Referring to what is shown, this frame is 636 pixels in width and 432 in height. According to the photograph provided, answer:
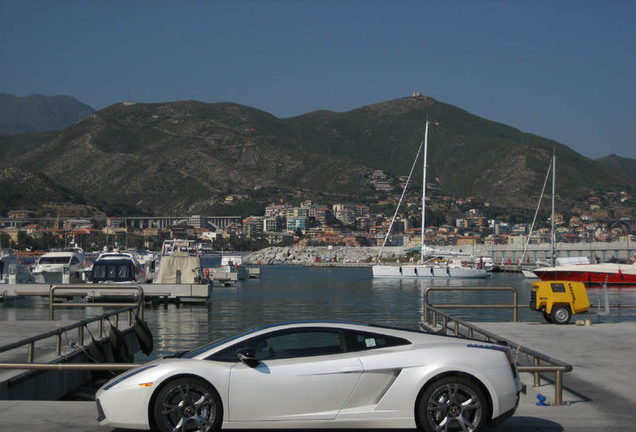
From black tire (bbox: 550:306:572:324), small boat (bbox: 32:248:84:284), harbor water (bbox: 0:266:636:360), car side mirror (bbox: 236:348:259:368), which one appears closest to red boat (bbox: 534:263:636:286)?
harbor water (bbox: 0:266:636:360)

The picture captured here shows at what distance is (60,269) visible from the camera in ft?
193

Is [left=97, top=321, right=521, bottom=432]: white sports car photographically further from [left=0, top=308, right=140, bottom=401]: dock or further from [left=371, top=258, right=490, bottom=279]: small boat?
[left=371, top=258, right=490, bottom=279]: small boat

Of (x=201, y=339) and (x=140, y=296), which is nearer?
(x=140, y=296)

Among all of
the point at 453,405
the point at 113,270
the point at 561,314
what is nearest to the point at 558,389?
the point at 453,405

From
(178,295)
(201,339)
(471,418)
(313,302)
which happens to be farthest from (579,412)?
(313,302)

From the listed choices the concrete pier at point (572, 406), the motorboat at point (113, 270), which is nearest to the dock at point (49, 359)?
the concrete pier at point (572, 406)

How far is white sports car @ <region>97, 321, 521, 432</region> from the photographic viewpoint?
8.98 m

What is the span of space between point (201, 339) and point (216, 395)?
733 inches

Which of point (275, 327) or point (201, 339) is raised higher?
point (275, 327)

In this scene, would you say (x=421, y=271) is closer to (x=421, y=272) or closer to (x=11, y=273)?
(x=421, y=272)

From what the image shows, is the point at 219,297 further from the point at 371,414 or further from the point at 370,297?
the point at 371,414

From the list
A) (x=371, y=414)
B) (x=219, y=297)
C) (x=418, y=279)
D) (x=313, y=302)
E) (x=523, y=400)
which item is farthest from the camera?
(x=418, y=279)

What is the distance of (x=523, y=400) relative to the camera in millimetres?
11656

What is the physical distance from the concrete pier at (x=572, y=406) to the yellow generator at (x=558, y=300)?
5229 millimetres
